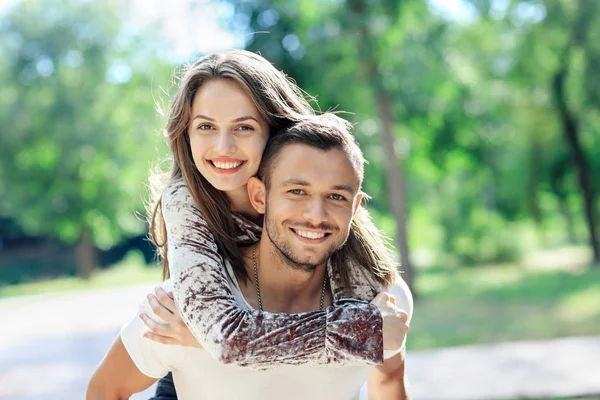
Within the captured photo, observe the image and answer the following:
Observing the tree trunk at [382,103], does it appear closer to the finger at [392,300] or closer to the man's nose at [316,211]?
the finger at [392,300]

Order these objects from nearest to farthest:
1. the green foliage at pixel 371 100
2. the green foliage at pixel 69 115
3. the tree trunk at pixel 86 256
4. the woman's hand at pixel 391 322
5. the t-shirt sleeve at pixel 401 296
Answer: the woman's hand at pixel 391 322 < the t-shirt sleeve at pixel 401 296 < the green foliage at pixel 371 100 < the green foliage at pixel 69 115 < the tree trunk at pixel 86 256

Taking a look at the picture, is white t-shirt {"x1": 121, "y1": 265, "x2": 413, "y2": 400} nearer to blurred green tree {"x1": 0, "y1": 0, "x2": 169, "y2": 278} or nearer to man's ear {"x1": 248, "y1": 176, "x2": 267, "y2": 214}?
man's ear {"x1": 248, "y1": 176, "x2": 267, "y2": 214}

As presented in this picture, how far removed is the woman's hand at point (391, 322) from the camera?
1.72 m

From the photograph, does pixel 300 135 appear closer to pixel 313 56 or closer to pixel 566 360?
pixel 566 360

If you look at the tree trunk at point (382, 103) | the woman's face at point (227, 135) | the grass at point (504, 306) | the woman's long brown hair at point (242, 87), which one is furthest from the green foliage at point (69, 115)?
the woman's face at point (227, 135)

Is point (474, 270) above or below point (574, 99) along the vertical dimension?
below

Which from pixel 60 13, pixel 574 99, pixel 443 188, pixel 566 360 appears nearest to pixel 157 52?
pixel 60 13

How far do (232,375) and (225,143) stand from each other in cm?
60

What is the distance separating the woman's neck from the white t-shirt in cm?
30

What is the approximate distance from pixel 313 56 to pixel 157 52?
35.3 feet

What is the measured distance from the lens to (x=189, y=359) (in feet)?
5.89

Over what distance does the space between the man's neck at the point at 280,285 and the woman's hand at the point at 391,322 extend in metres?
0.18

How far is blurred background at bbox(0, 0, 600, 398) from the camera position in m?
10.7

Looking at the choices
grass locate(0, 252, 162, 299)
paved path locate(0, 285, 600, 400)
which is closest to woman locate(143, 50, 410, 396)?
paved path locate(0, 285, 600, 400)
